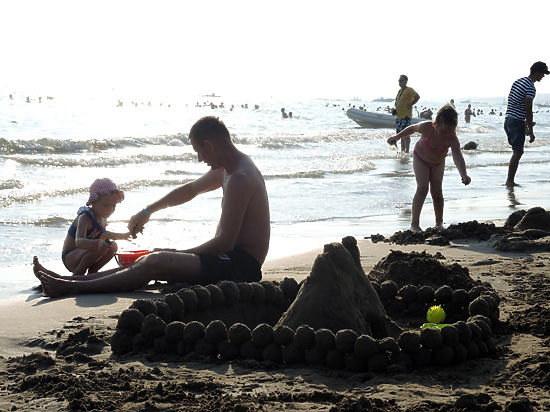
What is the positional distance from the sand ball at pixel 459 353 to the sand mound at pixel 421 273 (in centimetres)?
154

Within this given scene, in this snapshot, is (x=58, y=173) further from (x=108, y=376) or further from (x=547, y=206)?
(x=108, y=376)

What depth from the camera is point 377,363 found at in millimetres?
3504

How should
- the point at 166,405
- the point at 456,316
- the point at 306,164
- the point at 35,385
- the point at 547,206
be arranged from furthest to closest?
1. the point at 306,164
2. the point at 547,206
3. the point at 456,316
4. the point at 35,385
5. the point at 166,405

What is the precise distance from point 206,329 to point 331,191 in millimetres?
9380

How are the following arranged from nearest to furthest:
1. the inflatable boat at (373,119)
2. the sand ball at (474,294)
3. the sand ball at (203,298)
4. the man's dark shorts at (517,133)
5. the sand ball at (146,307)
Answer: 1. the sand ball at (146,307)
2. the sand ball at (203,298)
3. the sand ball at (474,294)
4. the man's dark shorts at (517,133)
5. the inflatable boat at (373,119)

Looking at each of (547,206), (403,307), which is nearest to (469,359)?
(403,307)

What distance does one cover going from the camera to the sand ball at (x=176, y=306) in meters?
4.29

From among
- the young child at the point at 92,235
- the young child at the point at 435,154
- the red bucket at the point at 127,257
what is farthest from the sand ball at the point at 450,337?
the young child at the point at 435,154

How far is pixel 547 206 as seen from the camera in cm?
1016

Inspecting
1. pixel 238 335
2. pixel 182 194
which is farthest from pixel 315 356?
pixel 182 194

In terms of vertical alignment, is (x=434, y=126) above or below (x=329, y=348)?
above

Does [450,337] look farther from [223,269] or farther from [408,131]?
[408,131]

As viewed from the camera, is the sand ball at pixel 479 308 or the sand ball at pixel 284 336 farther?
the sand ball at pixel 479 308

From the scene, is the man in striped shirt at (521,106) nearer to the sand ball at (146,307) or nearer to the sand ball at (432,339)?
the sand ball at (432,339)
